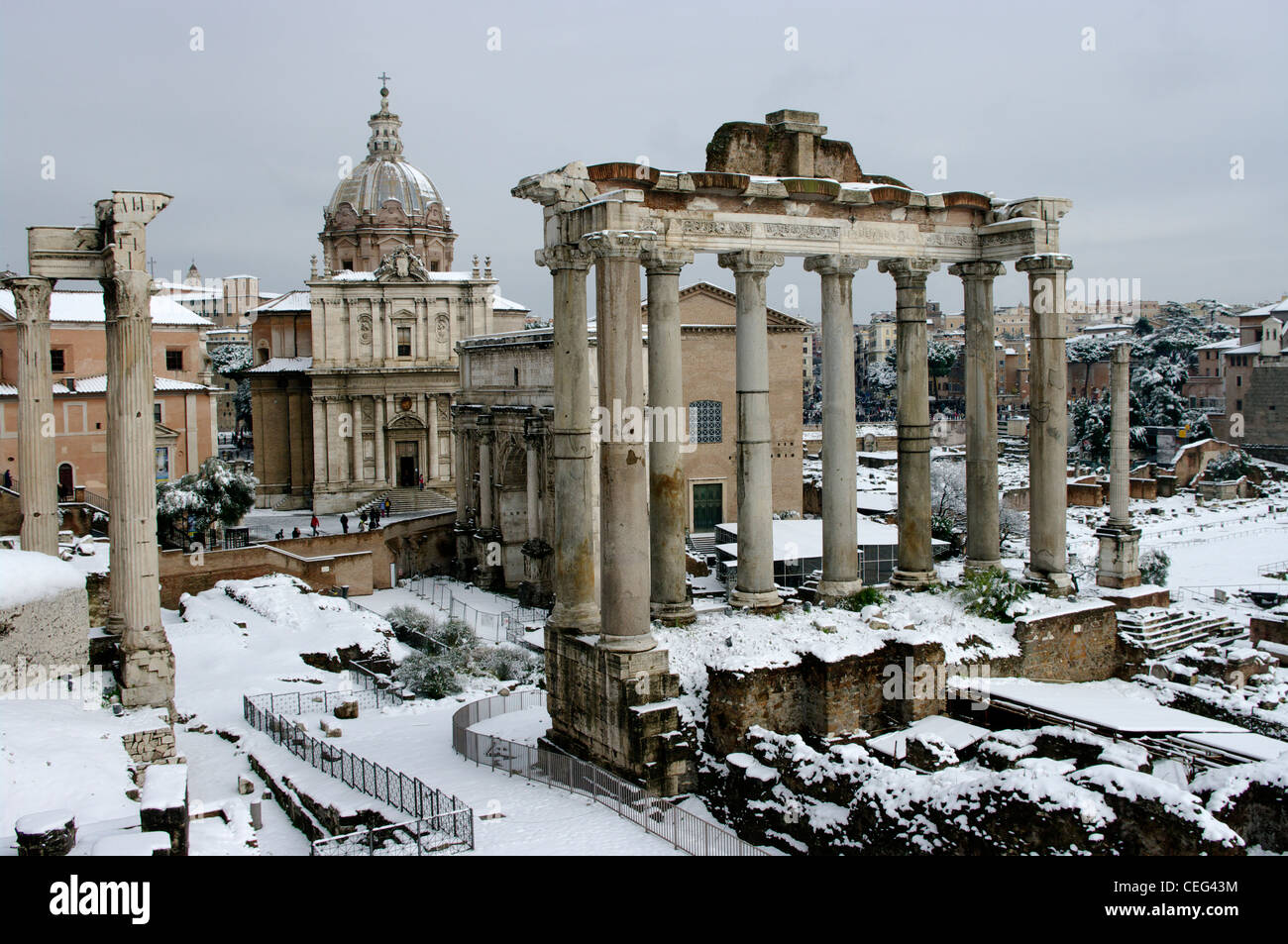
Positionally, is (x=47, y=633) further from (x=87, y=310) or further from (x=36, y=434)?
(x=87, y=310)

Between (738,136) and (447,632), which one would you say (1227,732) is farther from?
(447,632)

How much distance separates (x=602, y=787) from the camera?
14.3m

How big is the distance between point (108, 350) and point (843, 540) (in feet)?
37.1

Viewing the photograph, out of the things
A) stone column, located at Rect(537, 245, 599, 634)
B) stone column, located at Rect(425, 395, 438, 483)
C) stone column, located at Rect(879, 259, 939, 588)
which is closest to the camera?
stone column, located at Rect(537, 245, 599, 634)

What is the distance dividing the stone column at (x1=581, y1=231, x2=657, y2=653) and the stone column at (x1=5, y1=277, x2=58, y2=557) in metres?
9.11

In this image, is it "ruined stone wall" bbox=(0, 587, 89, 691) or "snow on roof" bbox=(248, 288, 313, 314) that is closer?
"ruined stone wall" bbox=(0, 587, 89, 691)

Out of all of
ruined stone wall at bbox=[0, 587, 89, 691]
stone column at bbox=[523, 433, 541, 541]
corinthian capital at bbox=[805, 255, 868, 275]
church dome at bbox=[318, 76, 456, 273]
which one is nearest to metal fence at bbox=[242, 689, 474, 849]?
ruined stone wall at bbox=[0, 587, 89, 691]

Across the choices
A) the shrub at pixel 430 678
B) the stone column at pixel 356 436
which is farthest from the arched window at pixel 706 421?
the shrub at pixel 430 678

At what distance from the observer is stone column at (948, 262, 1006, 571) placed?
19.2 meters

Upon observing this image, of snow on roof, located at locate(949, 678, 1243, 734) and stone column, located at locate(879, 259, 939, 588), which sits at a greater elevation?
stone column, located at locate(879, 259, 939, 588)

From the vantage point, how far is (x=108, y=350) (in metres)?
16.2

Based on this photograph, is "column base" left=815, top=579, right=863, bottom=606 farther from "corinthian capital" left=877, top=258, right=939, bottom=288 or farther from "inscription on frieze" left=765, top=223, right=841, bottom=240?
"inscription on frieze" left=765, top=223, right=841, bottom=240
